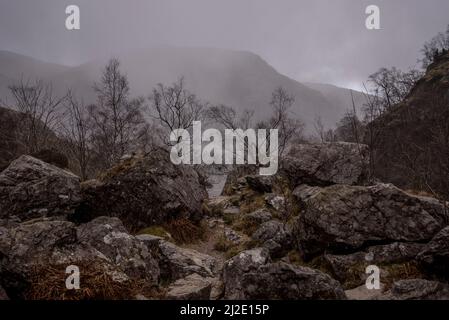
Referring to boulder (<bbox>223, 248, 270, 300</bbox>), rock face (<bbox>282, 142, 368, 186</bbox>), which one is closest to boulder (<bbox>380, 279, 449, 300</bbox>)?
boulder (<bbox>223, 248, 270, 300</bbox>)

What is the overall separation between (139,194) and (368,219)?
6670 millimetres

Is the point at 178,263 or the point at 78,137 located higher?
the point at 78,137

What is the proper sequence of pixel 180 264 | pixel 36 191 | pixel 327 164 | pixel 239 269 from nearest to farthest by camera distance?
1. pixel 239 269
2. pixel 180 264
3. pixel 36 191
4. pixel 327 164

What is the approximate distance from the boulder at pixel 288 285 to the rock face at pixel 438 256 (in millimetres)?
2372

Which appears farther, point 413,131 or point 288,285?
point 413,131

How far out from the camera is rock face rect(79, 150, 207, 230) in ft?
33.6

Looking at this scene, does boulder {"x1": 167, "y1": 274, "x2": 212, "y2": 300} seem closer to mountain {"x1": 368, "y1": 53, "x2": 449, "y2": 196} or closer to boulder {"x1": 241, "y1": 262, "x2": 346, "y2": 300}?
boulder {"x1": 241, "y1": 262, "x2": 346, "y2": 300}

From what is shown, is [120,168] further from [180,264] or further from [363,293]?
[363,293]

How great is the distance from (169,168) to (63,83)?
161m

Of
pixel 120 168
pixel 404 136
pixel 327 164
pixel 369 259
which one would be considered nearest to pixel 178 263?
pixel 369 259

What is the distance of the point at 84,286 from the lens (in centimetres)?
503

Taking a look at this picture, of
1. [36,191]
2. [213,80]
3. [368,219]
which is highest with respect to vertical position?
[213,80]

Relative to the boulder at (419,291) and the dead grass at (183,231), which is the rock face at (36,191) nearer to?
the dead grass at (183,231)
